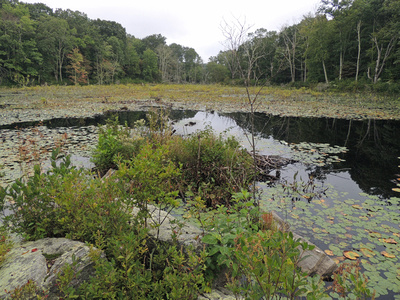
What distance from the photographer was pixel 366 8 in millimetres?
25531

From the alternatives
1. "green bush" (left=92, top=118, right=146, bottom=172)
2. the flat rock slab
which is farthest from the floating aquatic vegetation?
"green bush" (left=92, top=118, right=146, bottom=172)

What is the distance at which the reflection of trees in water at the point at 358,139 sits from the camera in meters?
5.11

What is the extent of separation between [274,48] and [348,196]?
88.1 feet

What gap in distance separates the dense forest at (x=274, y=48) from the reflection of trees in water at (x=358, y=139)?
19.0ft

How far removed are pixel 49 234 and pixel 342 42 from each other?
1507 inches

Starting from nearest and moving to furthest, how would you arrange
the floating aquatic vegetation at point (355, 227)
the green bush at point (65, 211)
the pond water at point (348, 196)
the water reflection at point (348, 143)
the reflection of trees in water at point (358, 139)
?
the green bush at point (65, 211)
the floating aquatic vegetation at point (355, 227)
the pond water at point (348, 196)
the water reflection at point (348, 143)
the reflection of trees in water at point (358, 139)

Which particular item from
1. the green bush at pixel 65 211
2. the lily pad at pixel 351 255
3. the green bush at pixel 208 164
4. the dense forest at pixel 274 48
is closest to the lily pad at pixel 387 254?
the lily pad at pixel 351 255

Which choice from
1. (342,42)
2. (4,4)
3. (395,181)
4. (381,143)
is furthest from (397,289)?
(4,4)

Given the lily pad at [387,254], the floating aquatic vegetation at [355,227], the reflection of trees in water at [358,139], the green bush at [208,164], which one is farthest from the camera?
the reflection of trees in water at [358,139]

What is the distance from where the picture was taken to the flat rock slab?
5.25ft

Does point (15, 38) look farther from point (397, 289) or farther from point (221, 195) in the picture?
point (397, 289)

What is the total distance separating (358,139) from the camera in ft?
26.8

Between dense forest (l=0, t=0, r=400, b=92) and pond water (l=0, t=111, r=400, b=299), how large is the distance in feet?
28.3

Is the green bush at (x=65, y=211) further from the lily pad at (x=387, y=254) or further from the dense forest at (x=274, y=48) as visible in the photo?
the dense forest at (x=274, y=48)
